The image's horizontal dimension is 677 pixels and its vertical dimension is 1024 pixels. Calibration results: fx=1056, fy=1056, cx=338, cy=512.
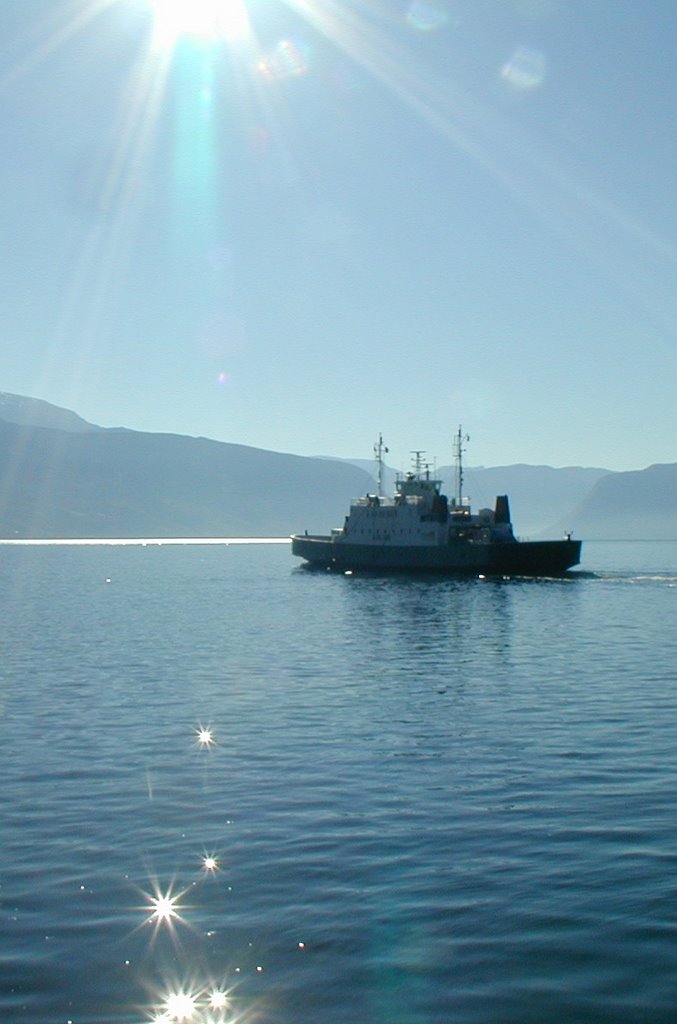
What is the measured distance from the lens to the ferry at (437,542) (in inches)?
4306

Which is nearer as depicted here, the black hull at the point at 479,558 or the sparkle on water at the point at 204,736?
the sparkle on water at the point at 204,736

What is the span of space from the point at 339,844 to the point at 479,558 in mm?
92892

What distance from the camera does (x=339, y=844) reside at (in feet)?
56.0

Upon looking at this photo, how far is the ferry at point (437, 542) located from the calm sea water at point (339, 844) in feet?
224

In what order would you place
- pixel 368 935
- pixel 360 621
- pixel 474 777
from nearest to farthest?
pixel 368 935 < pixel 474 777 < pixel 360 621

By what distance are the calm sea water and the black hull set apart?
67881 millimetres

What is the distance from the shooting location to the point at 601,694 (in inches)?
1303

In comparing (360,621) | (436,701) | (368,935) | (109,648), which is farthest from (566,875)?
(360,621)

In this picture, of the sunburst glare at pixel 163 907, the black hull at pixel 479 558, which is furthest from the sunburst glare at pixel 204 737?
the black hull at pixel 479 558

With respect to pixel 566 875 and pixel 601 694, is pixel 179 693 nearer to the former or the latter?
pixel 601 694

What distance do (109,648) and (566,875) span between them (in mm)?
35875

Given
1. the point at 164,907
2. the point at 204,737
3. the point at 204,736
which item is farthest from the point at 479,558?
the point at 164,907

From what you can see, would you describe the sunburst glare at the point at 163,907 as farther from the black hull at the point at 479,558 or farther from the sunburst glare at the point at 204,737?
the black hull at the point at 479,558

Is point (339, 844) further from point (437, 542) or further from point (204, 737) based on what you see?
point (437, 542)
